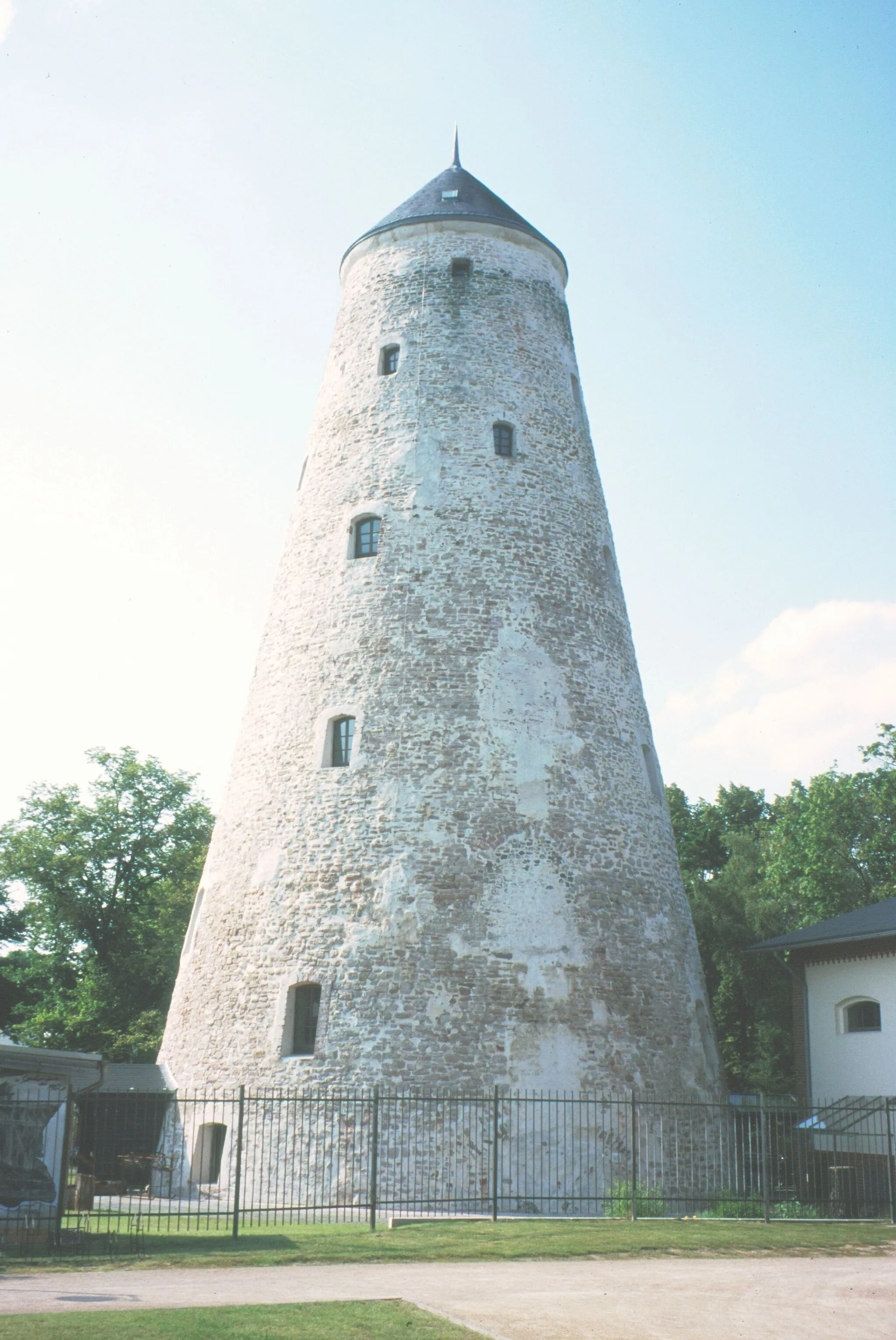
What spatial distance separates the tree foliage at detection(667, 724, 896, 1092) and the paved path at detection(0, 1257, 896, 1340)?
80.7 feet

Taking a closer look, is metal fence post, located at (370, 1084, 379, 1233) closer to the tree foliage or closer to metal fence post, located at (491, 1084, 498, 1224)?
metal fence post, located at (491, 1084, 498, 1224)

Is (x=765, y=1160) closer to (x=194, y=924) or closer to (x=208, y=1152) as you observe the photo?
(x=208, y=1152)

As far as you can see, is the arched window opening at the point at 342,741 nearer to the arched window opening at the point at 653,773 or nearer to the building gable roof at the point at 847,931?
the arched window opening at the point at 653,773

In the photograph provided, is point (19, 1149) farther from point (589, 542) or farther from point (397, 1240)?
point (589, 542)

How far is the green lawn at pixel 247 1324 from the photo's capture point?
8.78 meters

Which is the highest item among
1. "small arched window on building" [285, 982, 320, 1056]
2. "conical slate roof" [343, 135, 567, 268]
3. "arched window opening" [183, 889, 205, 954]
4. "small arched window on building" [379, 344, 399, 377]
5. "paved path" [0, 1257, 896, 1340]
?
"conical slate roof" [343, 135, 567, 268]

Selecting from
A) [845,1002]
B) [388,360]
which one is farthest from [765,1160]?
[388,360]

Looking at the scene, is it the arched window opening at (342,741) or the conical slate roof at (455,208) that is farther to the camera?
the conical slate roof at (455,208)

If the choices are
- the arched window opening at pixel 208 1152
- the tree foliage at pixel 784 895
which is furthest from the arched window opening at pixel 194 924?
the tree foliage at pixel 784 895

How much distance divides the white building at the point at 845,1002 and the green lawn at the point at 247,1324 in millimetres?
14310

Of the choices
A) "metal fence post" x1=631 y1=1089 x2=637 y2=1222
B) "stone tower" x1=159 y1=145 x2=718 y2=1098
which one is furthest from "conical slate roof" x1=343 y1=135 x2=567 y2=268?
"metal fence post" x1=631 y1=1089 x2=637 y2=1222

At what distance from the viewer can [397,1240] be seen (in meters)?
14.6

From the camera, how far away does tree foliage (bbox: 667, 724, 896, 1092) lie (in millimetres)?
37250

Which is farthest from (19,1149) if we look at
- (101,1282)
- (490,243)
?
(490,243)
